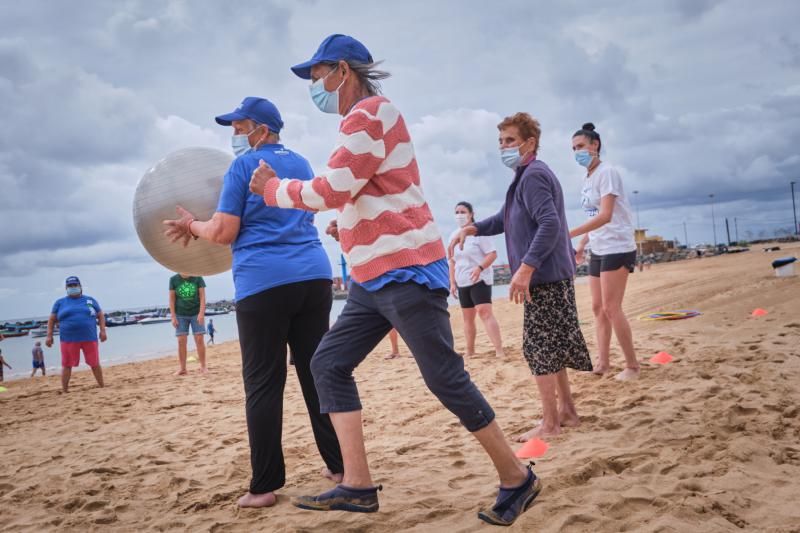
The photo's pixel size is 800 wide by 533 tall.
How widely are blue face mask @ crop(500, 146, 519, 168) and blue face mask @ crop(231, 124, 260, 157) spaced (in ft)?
5.76

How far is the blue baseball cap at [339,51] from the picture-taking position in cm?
264

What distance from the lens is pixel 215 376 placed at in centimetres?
963

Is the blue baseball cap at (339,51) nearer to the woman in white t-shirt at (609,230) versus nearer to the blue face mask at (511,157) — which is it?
the blue face mask at (511,157)

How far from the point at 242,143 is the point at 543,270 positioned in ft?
6.86

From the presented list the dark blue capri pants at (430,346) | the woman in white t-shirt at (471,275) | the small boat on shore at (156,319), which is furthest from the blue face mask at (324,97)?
the small boat on shore at (156,319)

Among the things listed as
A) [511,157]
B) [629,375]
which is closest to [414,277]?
[511,157]

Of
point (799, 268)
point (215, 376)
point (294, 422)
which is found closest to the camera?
point (294, 422)

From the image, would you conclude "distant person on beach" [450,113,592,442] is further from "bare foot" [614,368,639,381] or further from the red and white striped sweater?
"bare foot" [614,368,639,381]

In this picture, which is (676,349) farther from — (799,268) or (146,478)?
(799,268)

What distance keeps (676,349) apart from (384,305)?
519 cm

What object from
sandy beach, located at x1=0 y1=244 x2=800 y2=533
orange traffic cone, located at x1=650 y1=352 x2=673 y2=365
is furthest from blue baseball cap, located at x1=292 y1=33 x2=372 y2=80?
orange traffic cone, located at x1=650 y1=352 x2=673 y2=365

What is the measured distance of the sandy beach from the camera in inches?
101

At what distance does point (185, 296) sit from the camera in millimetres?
9625

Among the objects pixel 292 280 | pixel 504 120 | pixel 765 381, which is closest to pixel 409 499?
pixel 292 280
